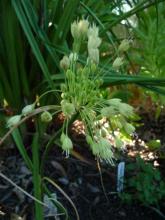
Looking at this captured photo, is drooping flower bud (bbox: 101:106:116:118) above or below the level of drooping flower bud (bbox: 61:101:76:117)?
below

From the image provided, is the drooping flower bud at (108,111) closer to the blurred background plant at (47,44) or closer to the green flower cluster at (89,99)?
the green flower cluster at (89,99)

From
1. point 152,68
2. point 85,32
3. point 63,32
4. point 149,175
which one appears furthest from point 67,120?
point 152,68

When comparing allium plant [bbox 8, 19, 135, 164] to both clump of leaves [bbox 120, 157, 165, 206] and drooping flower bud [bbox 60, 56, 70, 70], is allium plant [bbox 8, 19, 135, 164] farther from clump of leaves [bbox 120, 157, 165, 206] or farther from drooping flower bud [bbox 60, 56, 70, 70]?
clump of leaves [bbox 120, 157, 165, 206]

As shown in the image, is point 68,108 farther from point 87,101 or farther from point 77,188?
→ point 77,188

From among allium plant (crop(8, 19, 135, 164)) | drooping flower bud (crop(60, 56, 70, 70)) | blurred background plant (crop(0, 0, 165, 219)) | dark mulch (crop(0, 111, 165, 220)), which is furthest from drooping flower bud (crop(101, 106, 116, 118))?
dark mulch (crop(0, 111, 165, 220))

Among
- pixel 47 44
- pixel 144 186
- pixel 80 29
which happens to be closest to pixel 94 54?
pixel 80 29

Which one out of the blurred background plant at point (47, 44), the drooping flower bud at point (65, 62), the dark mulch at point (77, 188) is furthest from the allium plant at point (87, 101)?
the dark mulch at point (77, 188)

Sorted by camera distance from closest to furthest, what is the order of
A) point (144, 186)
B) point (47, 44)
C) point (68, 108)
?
point (68, 108) < point (47, 44) < point (144, 186)

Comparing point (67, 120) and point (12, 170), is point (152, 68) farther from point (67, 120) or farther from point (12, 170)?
point (67, 120)
